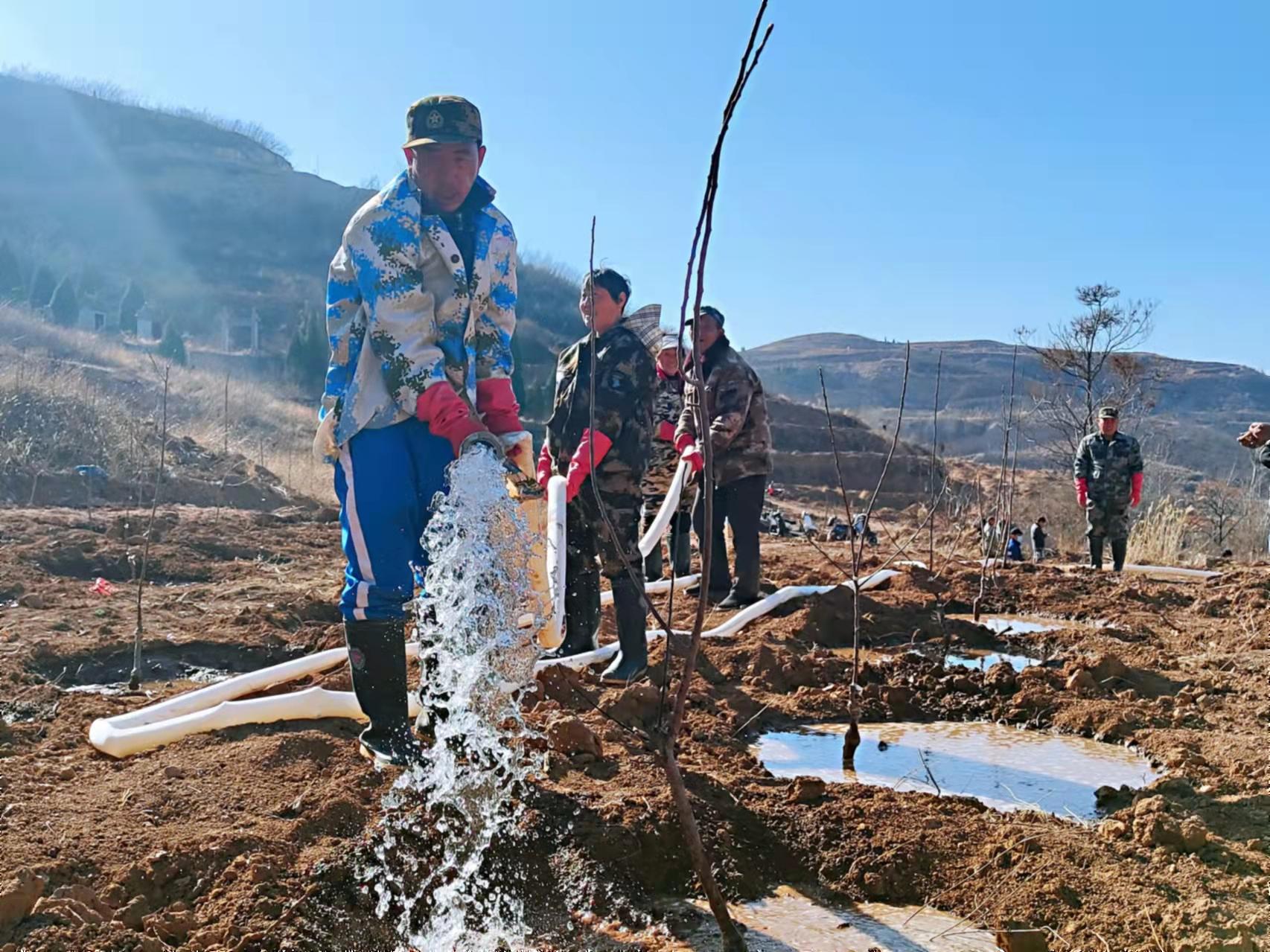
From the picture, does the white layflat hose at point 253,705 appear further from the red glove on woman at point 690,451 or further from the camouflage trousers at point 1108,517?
the camouflage trousers at point 1108,517

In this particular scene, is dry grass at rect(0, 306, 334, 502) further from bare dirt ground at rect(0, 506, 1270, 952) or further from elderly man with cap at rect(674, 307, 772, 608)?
elderly man with cap at rect(674, 307, 772, 608)

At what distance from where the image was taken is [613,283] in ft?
14.9

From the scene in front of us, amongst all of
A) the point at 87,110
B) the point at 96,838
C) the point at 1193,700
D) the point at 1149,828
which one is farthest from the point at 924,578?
the point at 87,110

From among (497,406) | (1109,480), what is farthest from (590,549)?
(1109,480)

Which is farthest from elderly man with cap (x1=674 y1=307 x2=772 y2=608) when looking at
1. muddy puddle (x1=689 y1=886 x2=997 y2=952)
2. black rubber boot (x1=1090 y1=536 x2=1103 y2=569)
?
black rubber boot (x1=1090 y1=536 x2=1103 y2=569)

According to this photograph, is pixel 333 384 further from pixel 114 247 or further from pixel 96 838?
pixel 114 247

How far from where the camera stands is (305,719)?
3195mm

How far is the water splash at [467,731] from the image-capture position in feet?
7.59

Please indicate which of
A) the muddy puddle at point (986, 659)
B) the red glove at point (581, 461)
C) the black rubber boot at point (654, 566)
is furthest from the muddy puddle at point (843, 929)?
the black rubber boot at point (654, 566)

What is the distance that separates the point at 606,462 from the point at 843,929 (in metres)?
2.38

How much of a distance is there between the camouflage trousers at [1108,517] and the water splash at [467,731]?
7.84m

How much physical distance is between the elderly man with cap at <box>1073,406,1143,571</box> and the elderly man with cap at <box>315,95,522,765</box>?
7890 millimetres

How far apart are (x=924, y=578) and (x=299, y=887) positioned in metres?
5.83

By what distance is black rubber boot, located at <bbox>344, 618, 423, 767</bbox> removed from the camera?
9.09 ft
